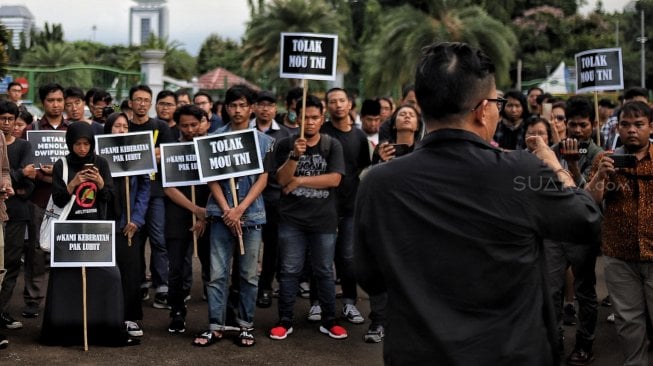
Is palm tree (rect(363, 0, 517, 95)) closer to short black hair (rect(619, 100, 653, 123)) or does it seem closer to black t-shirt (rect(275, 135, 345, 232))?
black t-shirt (rect(275, 135, 345, 232))

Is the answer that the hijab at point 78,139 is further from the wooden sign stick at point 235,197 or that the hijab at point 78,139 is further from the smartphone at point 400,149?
the smartphone at point 400,149

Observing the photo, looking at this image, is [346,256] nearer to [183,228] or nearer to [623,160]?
[183,228]

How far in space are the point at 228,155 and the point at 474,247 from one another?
16.2 feet

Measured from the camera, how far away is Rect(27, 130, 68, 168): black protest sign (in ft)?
27.0

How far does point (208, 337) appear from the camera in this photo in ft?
23.7

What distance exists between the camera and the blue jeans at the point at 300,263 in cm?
745

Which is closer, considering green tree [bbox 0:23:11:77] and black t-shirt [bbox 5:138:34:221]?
black t-shirt [bbox 5:138:34:221]

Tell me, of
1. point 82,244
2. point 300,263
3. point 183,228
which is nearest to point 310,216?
point 300,263

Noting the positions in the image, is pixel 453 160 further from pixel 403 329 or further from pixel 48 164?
pixel 48 164

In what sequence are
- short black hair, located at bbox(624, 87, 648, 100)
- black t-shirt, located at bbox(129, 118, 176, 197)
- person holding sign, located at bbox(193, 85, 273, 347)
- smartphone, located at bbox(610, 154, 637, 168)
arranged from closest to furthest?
smartphone, located at bbox(610, 154, 637, 168) → person holding sign, located at bbox(193, 85, 273, 347) → black t-shirt, located at bbox(129, 118, 176, 197) → short black hair, located at bbox(624, 87, 648, 100)

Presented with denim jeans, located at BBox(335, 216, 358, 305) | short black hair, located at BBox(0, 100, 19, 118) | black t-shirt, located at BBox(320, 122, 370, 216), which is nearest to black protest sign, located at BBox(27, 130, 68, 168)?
short black hair, located at BBox(0, 100, 19, 118)

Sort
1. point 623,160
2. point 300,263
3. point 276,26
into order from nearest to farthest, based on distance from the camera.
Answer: point 623,160, point 300,263, point 276,26

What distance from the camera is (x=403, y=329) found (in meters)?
2.64

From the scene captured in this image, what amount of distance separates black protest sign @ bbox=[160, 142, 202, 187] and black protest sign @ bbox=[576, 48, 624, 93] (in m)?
3.93
